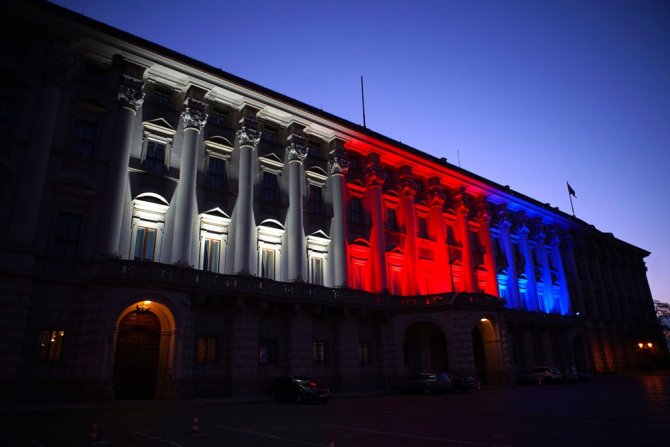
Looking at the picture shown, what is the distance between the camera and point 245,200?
100 feet

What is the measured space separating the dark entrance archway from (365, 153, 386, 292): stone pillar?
1684 centimetres

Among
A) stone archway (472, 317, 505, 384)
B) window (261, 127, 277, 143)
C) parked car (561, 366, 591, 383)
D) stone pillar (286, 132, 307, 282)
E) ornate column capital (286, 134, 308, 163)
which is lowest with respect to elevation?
parked car (561, 366, 591, 383)

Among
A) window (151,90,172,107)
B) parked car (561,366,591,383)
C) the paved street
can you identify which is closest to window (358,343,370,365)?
the paved street

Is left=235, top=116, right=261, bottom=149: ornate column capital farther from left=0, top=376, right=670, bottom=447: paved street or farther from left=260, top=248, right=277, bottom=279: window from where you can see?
left=0, top=376, right=670, bottom=447: paved street

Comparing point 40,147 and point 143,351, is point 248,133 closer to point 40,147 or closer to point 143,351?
point 40,147

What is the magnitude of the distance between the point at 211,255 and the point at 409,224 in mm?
18197

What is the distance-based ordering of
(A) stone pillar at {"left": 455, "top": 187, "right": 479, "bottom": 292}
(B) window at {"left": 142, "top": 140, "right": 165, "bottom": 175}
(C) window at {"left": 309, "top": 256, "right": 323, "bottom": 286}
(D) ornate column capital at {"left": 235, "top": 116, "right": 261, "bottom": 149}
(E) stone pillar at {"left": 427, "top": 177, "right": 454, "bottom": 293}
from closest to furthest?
(B) window at {"left": 142, "top": 140, "right": 165, "bottom": 175} < (D) ornate column capital at {"left": 235, "top": 116, "right": 261, "bottom": 149} < (C) window at {"left": 309, "top": 256, "right": 323, "bottom": 286} < (E) stone pillar at {"left": 427, "top": 177, "right": 454, "bottom": 293} < (A) stone pillar at {"left": 455, "top": 187, "right": 479, "bottom": 292}

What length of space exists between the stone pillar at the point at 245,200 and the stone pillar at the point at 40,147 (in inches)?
428

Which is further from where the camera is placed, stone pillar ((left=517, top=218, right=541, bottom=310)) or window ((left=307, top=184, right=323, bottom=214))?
stone pillar ((left=517, top=218, right=541, bottom=310))

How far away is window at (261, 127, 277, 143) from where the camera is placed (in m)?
34.5

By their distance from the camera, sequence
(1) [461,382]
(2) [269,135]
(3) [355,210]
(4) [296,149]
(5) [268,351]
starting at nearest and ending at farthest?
(5) [268,351] → (1) [461,382] → (4) [296,149] → (2) [269,135] → (3) [355,210]

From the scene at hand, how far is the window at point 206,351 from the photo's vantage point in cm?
2616

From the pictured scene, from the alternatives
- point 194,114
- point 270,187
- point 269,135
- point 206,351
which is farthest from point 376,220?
point 206,351

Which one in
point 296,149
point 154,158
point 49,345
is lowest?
point 49,345
